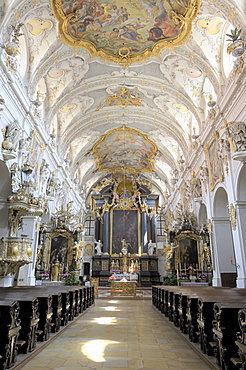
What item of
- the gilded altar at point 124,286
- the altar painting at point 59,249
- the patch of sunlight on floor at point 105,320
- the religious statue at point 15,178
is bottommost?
the patch of sunlight on floor at point 105,320

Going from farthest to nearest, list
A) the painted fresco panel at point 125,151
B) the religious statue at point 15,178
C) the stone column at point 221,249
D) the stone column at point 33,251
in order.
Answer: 1. the painted fresco panel at point 125,151
2. the stone column at point 221,249
3. the stone column at point 33,251
4. the religious statue at point 15,178

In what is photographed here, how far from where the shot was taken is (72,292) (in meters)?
6.81

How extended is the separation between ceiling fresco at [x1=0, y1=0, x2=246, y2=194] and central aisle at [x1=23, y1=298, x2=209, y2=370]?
850 centimetres

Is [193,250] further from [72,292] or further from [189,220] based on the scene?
[72,292]

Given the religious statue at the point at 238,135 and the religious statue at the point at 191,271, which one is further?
the religious statue at the point at 191,271

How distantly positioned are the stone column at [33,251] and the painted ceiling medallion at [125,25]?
7374mm

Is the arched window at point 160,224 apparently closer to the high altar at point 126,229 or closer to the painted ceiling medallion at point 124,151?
the high altar at point 126,229

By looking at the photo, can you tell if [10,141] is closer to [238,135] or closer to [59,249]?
[238,135]

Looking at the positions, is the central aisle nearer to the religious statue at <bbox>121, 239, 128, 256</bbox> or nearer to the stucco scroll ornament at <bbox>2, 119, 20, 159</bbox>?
the stucco scroll ornament at <bbox>2, 119, 20, 159</bbox>

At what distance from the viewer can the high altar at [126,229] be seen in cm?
2488

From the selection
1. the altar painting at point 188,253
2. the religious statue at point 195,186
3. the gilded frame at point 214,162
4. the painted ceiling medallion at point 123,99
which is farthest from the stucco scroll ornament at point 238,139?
the altar painting at point 188,253

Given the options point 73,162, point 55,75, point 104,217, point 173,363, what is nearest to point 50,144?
point 55,75

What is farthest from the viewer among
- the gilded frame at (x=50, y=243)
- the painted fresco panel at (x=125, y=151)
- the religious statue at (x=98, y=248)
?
the religious statue at (x=98, y=248)

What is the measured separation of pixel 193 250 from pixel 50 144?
367 inches
